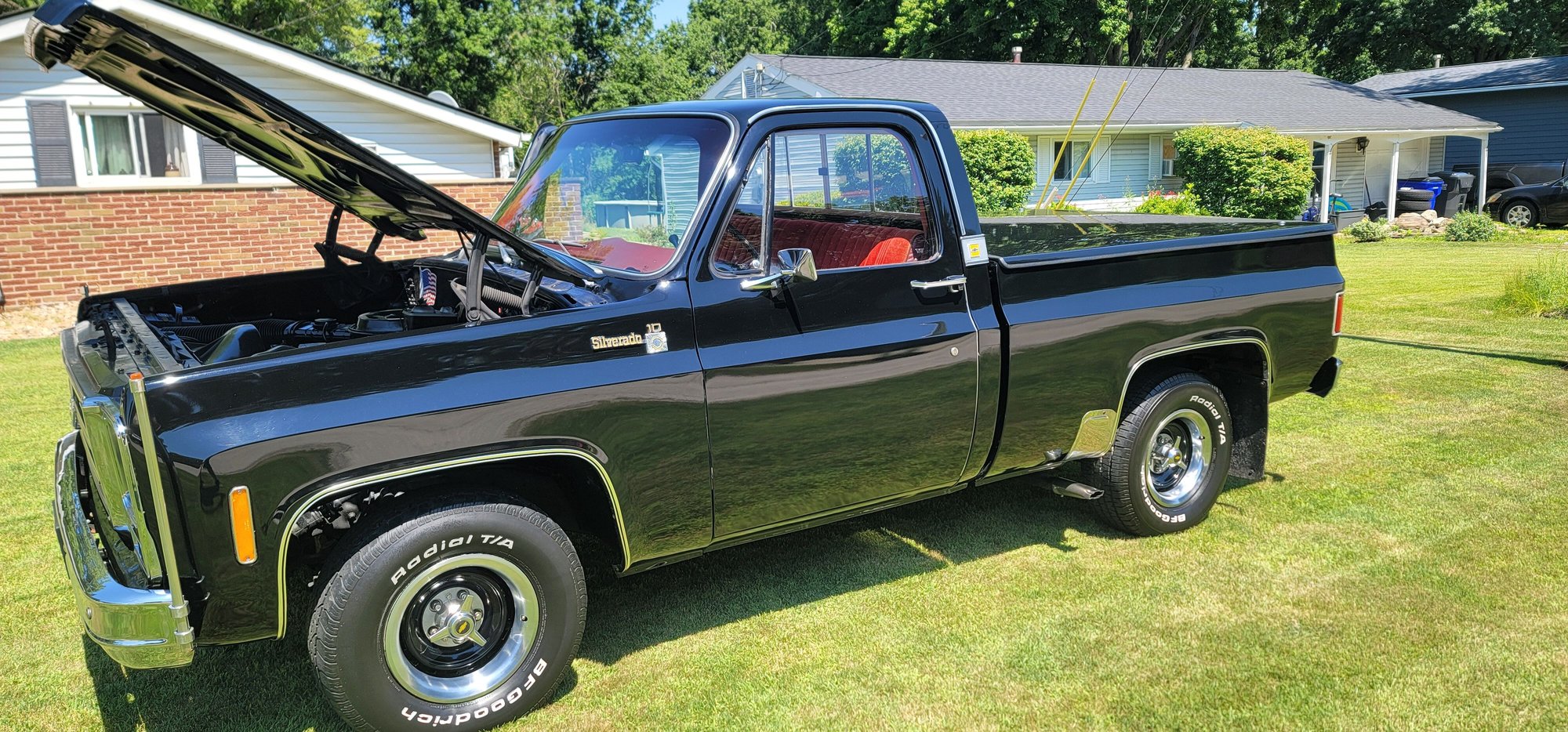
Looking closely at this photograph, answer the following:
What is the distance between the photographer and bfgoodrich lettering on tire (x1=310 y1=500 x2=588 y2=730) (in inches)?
124

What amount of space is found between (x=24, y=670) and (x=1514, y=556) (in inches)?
241

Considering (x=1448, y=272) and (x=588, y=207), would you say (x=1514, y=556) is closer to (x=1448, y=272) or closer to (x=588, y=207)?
(x=588, y=207)

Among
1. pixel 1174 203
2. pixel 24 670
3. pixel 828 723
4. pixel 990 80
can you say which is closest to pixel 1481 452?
pixel 828 723

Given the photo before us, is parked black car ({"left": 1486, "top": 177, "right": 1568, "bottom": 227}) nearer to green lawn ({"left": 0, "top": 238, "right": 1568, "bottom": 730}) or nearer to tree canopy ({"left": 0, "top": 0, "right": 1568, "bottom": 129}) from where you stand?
tree canopy ({"left": 0, "top": 0, "right": 1568, "bottom": 129})

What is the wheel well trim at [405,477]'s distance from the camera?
3.04m

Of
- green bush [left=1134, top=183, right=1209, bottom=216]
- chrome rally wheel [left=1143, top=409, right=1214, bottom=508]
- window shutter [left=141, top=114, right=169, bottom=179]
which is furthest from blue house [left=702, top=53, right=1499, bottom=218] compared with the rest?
chrome rally wheel [left=1143, top=409, right=1214, bottom=508]

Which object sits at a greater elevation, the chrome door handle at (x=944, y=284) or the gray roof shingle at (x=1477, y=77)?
the gray roof shingle at (x=1477, y=77)

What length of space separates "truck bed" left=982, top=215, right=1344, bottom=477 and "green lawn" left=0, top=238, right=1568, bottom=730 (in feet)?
2.22

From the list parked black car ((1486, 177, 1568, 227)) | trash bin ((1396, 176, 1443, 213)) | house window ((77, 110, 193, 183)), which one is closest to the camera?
house window ((77, 110, 193, 183))

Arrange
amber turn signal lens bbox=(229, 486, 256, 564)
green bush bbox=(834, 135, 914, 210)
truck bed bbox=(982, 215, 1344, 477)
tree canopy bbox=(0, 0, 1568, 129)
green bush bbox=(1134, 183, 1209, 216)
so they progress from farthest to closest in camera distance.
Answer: tree canopy bbox=(0, 0, 1568, 129), green bush bbox=(1134, 183, 1209, 216), truck bed bbox=(982, 215, 1344, 477), green bush bbox=(834, 135, 914, 210), amber turn signal lens bbox=(229, 486, 256, 564)

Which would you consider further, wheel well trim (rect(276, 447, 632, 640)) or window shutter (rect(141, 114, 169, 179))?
window shutter (rect(141, 114, 169, 179))

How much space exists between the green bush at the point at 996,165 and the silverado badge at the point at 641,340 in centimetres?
1799

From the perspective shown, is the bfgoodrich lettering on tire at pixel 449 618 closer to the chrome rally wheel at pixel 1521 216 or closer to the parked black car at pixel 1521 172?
the chrome rally wheel at pixel 1521 216

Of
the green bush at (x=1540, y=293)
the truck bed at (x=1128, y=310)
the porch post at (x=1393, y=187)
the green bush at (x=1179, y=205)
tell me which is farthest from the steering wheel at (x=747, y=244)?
the porch post at (x=1393, y=187)
